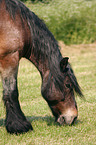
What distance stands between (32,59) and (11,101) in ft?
2.19

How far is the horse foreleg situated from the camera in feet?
11.5

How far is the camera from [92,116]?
4.52 metres

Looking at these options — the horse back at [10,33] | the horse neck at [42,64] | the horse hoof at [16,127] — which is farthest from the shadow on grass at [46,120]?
the horse back at [10,33]

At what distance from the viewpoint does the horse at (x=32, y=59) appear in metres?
3.42

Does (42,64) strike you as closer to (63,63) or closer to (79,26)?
(63,63)

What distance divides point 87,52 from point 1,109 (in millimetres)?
8290

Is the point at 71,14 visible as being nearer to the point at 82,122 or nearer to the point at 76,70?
the point at 76,70

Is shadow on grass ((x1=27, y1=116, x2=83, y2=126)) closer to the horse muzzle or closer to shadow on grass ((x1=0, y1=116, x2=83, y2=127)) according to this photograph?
shadow on grass ((x1=0, y1=116, x2=83, y2=127))

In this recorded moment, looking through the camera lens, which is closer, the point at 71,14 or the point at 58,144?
the point at 58,144

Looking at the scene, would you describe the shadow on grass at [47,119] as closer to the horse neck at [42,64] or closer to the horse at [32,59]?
the horse at [32,59]

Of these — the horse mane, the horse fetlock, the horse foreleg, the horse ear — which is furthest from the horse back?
the horse fetlock

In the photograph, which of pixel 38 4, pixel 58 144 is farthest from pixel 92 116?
pixel 38 4

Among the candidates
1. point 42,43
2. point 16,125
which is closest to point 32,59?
point 42,43

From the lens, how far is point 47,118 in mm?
4523
